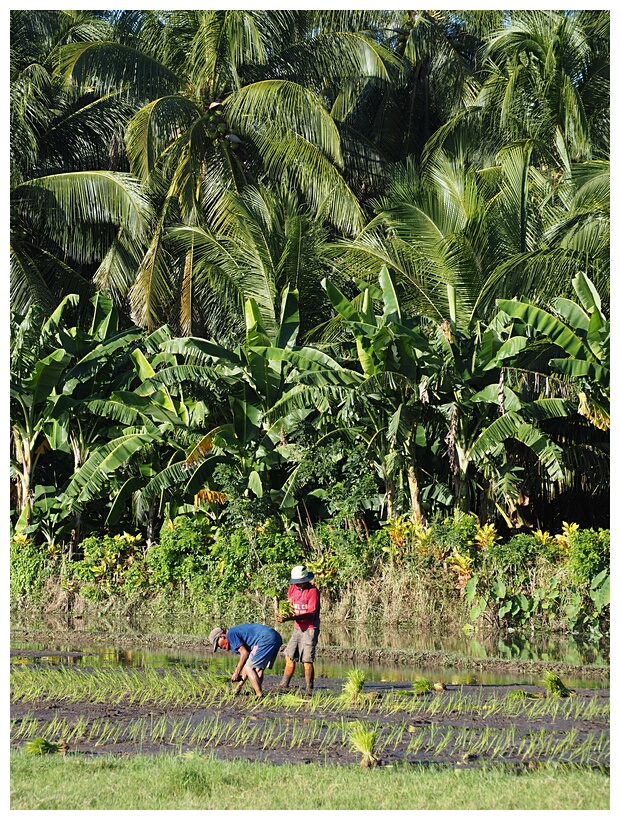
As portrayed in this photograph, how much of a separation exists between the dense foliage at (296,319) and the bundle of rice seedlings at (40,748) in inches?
291

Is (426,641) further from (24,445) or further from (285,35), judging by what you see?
(285,35)

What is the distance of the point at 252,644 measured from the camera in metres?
8.90

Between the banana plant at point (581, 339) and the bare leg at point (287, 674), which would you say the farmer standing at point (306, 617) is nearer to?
the bare leg at point (287, 674)

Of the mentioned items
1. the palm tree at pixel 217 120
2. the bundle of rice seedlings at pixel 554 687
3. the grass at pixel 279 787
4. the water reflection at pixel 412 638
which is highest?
the palm tree at pixel 217 120

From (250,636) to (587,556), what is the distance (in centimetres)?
561

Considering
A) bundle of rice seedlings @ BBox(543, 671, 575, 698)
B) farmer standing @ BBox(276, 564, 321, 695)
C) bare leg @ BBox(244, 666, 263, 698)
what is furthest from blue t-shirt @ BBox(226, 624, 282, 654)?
bundle of rice seedlings @ BBox(543, 671, 575, 698)

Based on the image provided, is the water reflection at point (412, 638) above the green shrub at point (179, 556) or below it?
below

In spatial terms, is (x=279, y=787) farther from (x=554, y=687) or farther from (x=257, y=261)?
(x=257, y=261)

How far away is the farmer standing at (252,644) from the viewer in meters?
8.83

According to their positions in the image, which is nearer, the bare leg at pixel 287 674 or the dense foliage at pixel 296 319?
the bare leg at pixel 287 674

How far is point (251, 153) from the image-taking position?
21.7 meters

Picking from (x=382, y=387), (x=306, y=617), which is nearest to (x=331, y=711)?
(x=306, y=617)

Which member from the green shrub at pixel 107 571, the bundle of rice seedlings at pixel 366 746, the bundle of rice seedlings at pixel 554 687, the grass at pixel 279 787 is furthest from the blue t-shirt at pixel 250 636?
the green shrub at pixel 107 571

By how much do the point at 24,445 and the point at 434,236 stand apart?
8111mm
